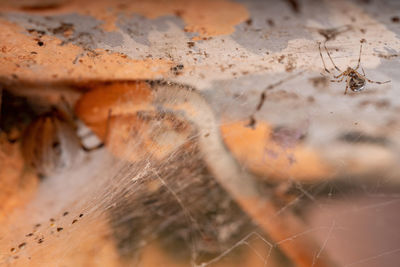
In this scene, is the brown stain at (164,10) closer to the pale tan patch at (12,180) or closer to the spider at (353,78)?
the spider at (353,78)

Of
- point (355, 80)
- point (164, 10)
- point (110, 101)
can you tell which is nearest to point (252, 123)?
point (355, 80)

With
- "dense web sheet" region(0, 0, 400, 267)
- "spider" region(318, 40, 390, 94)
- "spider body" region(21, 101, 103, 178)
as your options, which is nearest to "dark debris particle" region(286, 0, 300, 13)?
"dense web sheet" region(0, 0, 400, 267)

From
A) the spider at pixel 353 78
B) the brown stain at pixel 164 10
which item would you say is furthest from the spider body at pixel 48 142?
the spider at pixel 353 78

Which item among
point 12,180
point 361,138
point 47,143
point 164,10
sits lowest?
point 12,180

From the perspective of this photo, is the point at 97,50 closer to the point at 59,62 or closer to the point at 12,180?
the point at 59,62

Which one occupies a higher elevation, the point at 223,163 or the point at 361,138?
the point at 361,138

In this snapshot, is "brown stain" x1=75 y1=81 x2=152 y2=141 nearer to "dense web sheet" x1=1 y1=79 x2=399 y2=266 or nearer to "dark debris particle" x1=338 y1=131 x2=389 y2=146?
"dense web sheet" x1=1 y1=79 x2=399 y2=266
